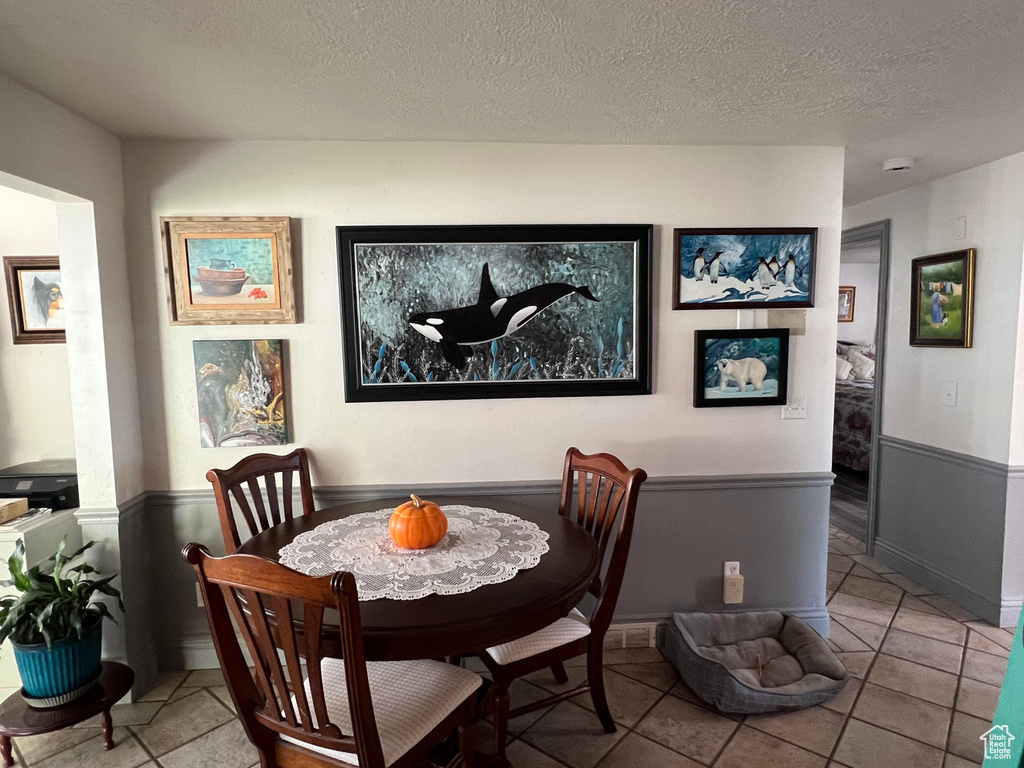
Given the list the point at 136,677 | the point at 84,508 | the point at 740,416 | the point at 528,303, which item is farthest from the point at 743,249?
the point at 136,677

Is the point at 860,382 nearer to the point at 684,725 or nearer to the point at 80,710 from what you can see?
the point at 684,725

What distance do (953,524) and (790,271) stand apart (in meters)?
1.76

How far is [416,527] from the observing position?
1.79 meters

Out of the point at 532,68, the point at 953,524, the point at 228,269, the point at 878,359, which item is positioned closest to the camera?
the point at 532,68

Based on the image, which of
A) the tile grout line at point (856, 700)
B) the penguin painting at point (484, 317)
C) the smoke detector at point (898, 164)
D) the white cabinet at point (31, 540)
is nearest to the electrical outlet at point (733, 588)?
the tile grout line at point (856, 700)

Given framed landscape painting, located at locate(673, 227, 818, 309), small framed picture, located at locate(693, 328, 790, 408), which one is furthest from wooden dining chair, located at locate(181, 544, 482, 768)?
framed landscape painting, located at locate(673, 227, 818, 309)

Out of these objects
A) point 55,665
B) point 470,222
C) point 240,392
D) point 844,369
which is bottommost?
point 55,665

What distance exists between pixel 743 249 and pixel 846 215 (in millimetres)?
1977

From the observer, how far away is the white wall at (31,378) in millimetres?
2654

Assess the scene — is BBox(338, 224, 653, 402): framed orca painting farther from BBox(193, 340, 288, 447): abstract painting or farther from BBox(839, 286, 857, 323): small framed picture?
BBox(839, 286, 857, 323): small framed picture

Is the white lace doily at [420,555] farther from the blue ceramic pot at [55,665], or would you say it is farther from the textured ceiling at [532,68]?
the textured ceiling at [532,68]

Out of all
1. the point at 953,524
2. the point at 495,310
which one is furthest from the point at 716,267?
the point at 953,524

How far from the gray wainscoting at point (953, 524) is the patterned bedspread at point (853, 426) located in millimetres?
1856

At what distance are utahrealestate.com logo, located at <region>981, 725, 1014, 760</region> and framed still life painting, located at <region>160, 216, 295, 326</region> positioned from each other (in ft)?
8.91
